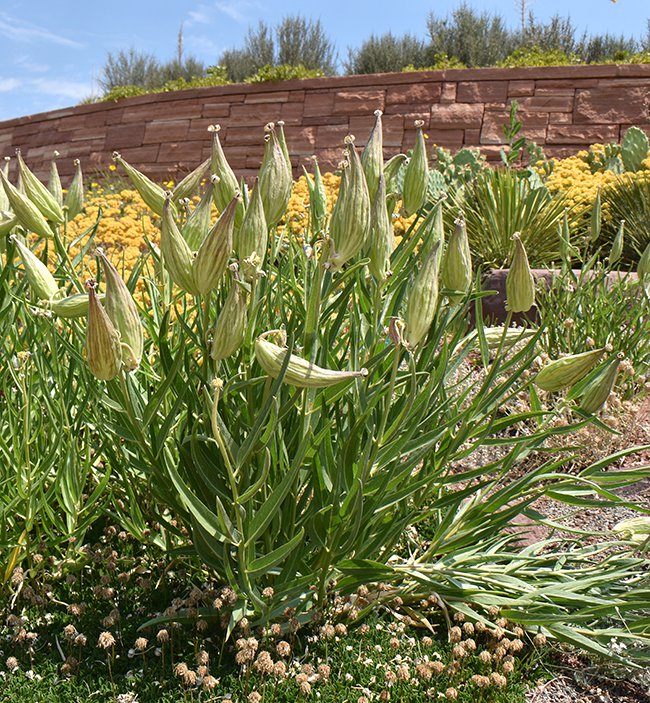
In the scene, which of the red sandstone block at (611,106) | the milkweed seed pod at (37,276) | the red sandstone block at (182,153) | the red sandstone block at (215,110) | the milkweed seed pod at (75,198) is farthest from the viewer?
the red sandstone block at (182,153)

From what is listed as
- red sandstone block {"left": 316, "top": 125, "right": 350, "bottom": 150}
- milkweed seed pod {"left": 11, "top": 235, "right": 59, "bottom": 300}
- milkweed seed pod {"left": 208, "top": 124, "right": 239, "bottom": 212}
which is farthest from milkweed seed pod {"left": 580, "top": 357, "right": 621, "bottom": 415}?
red sandstone block {"left": 316, "top": 125, "right": 350, "bottom": 150}

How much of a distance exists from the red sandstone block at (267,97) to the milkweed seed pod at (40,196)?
9444 millimetres

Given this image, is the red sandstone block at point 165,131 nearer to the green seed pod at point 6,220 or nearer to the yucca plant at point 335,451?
the yucca plant at point 335,451

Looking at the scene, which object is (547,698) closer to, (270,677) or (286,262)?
(270,677)

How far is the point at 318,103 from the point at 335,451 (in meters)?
9.18

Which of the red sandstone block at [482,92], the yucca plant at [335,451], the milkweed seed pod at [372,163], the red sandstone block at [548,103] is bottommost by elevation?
the yucca plant at [335,451]

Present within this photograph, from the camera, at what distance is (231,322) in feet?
4.82

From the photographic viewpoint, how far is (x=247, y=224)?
5.14 feet

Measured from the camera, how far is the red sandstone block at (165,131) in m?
11.7

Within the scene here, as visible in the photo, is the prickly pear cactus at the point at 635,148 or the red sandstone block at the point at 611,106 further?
the red sandstone block at the point at 611,106

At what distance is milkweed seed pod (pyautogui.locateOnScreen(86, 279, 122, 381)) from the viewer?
1342 mm

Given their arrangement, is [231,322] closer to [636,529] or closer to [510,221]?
[636,529]

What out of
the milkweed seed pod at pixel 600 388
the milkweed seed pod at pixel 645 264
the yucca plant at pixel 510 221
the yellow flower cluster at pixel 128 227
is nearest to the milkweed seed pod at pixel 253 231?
the milkweed seed pod at pixel 600 388

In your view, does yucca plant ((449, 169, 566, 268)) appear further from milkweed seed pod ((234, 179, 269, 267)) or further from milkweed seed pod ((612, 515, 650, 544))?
milkweed seed pod ((234, 179, 269, 267))
